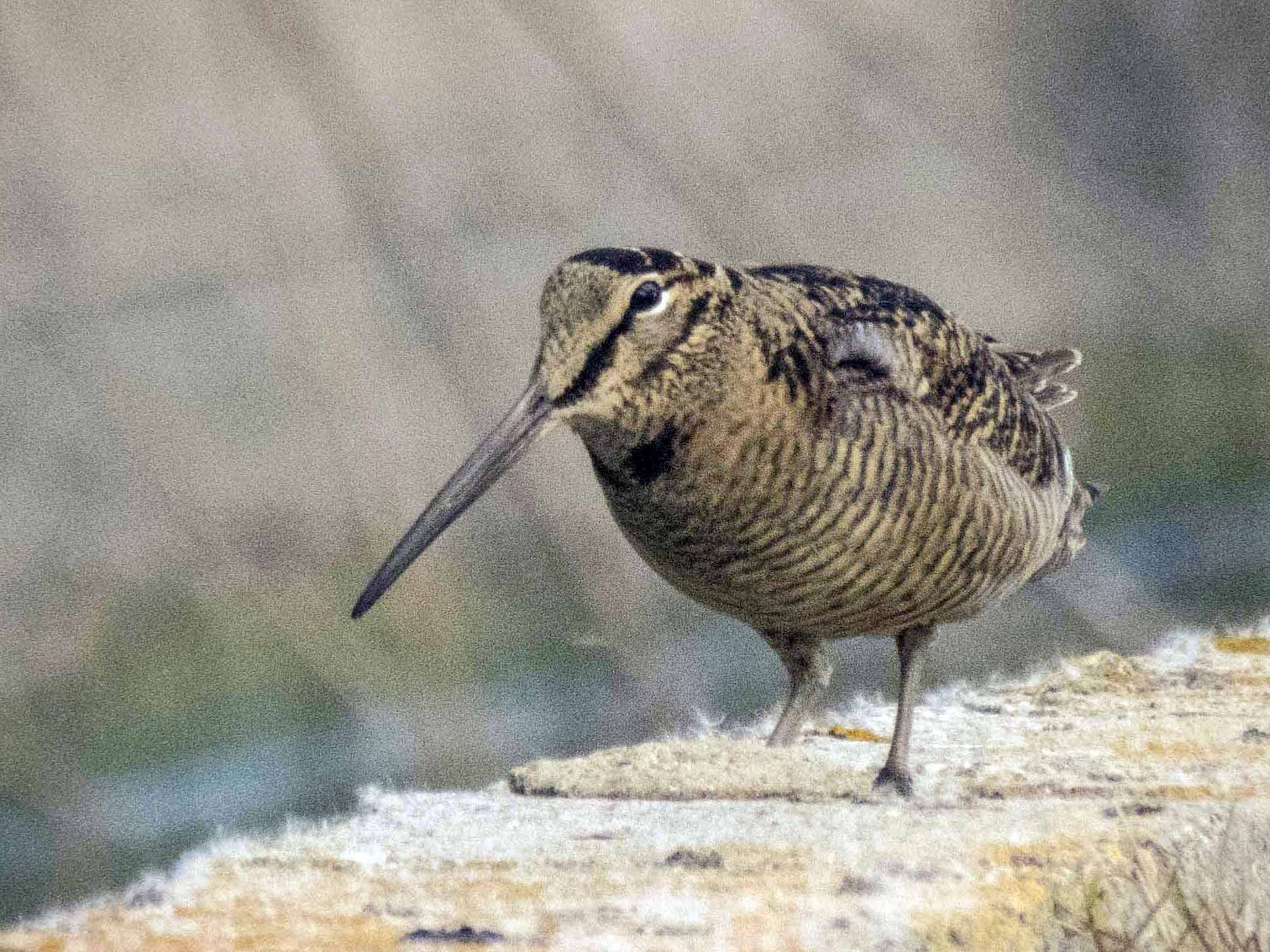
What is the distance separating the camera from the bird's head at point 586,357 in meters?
1.18

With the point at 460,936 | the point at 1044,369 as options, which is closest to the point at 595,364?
the point at 460,936

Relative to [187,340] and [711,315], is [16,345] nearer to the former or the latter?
[187,340]

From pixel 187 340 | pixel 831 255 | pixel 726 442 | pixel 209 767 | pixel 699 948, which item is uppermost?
pixel 831 255

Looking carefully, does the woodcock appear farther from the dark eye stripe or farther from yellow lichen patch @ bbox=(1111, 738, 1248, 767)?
yellow lichen patch @ bbox=(1111, 738, 1248, 767)

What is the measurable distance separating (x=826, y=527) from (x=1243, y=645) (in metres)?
0.65

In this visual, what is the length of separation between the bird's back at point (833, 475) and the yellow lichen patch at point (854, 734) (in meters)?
0.18

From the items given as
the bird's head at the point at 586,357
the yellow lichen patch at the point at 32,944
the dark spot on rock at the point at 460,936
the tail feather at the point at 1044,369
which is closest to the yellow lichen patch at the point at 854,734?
the tail feather at the point at 1044,369

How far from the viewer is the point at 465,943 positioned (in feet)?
3.00

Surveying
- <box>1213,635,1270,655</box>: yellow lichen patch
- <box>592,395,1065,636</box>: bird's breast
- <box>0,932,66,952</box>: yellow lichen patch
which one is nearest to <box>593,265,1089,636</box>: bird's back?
<box>592,395,1065,636</box>: bird's breast

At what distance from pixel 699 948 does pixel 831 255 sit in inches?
47.9

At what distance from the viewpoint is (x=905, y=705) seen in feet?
4.79

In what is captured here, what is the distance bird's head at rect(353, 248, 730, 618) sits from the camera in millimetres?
1183

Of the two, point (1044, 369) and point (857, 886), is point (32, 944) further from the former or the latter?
point (1044, 369)

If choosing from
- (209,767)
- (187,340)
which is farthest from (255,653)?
(187,340)
